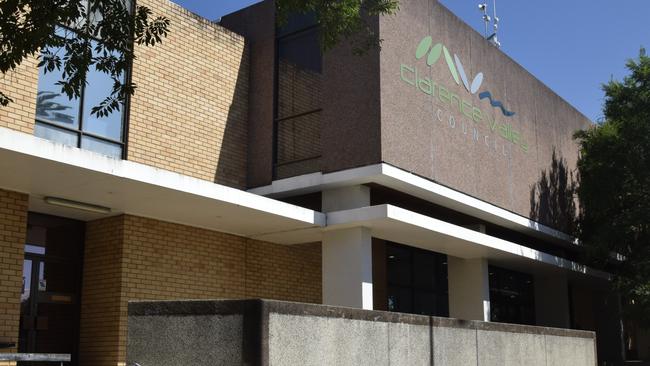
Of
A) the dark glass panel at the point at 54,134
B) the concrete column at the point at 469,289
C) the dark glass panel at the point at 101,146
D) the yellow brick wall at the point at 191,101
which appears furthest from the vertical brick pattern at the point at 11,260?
the concrete column at the point at 469,289

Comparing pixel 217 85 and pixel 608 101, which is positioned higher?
pixel 608 101

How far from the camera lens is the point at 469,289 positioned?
18.3 meters

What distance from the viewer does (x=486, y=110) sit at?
59.2 feet

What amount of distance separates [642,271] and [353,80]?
34.2ft

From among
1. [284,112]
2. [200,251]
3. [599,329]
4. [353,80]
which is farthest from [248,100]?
[599,329]

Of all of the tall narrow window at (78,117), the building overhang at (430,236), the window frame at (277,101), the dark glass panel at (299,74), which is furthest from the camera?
the dark glass panel at (299,74)

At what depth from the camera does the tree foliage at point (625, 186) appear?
20.0 metres

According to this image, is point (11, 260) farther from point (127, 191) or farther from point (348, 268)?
point (348, 268)

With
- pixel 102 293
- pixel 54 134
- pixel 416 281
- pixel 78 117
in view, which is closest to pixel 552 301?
pixel 416 281

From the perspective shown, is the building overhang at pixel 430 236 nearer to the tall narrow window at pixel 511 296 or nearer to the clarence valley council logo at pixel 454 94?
the tall narrow window at pixel 511 296

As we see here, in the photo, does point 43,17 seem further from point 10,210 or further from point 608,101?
point 608,101

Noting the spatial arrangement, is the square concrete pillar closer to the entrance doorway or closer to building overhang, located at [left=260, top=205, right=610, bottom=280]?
building overhang, located at [left=260, top=205, right=610, bottom=280]

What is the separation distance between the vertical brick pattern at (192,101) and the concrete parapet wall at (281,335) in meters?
6.14

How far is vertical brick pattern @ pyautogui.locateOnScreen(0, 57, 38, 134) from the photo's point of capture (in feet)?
37.2
